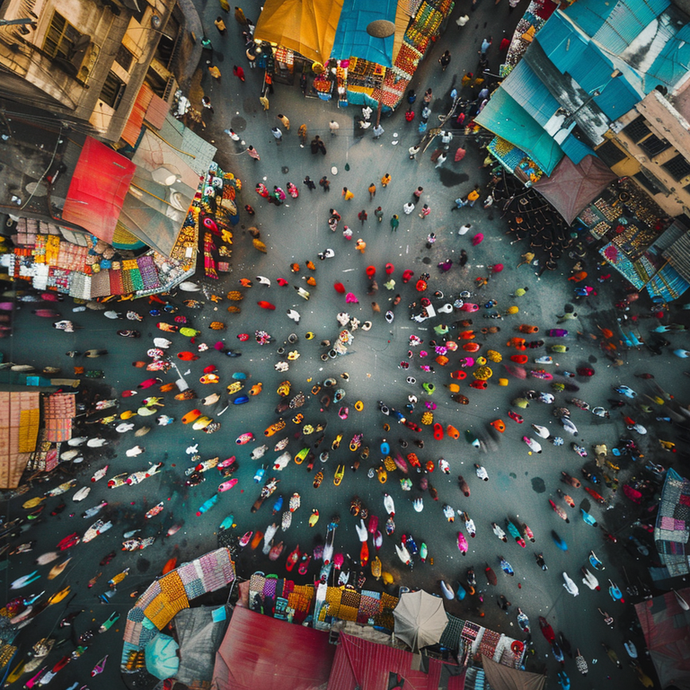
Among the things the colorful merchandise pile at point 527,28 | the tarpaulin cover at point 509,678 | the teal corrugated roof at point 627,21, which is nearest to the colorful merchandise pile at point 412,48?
the colorful merchandise pile at point 527,28

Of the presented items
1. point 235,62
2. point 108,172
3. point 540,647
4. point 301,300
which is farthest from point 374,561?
point 235,62

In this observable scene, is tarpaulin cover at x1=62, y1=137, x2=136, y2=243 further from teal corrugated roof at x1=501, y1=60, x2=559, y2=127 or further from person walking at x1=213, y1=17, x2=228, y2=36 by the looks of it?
teal corrugated roof at x1=501, y1=60, x2=559, y2=127

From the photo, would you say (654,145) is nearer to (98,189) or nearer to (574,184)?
(574,184)

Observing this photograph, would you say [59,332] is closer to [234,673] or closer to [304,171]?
[304,171]

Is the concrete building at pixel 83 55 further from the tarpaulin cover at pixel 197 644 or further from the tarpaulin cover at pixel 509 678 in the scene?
the tarpaulin cover at pixel 509 678

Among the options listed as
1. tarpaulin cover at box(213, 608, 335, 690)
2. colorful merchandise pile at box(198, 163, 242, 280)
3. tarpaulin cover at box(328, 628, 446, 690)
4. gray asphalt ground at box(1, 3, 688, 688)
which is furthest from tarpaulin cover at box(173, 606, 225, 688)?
colorful merchandise pile at box(198, 163, 242, 280)

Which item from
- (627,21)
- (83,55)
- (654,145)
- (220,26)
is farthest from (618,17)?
(83,55)

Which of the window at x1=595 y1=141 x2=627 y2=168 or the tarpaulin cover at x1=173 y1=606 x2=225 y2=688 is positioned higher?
the window at x1=595 y1=141 x2=627 y2=168
